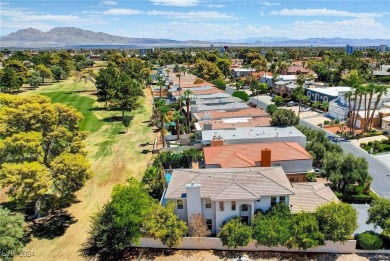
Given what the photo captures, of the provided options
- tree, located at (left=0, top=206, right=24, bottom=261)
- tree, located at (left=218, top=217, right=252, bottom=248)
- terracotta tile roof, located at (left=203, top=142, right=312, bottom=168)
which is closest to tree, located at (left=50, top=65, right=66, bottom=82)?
terracotta tile roof, located at (left=203, top=142, right=312, bottom=168)

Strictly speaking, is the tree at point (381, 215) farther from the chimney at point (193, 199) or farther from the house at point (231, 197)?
the chimney at point (193, 199)

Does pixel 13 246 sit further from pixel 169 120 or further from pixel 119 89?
pixel 119 89

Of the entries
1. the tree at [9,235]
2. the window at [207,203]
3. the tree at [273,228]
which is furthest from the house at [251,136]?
the tree at [9,235]

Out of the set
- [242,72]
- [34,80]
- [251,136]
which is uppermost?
[34,80]

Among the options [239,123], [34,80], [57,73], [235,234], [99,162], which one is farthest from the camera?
[57,73]

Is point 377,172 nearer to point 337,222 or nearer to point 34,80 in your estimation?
point 337,222

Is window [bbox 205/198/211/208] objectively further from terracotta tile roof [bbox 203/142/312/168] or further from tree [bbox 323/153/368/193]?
tree [bbox 323/153/368/193]

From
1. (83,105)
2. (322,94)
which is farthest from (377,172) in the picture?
(83,105)
